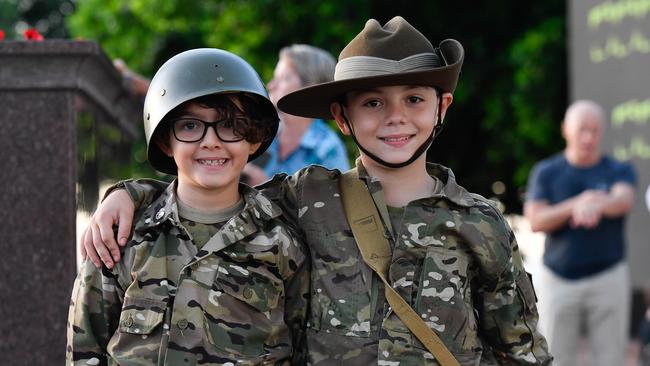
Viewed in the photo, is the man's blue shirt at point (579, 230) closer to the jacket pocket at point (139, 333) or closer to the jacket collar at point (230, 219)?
the jacket collar at point (230, 219)

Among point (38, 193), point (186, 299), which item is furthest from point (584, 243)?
point (186, 299)

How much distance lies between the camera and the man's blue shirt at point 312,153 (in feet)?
20.8

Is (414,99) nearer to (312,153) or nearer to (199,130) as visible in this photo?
(199,130)

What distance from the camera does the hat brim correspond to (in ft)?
13.3

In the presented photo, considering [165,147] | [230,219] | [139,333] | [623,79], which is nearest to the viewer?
[139,333]

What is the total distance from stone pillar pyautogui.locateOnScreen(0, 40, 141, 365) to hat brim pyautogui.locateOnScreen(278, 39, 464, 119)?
1175 mm

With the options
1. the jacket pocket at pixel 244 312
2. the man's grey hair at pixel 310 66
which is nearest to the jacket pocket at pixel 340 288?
the jacket pocket at pixel 244 312

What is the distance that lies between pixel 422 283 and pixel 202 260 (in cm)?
68

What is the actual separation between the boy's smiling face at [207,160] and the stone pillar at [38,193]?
1.16m

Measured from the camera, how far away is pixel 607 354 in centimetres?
940

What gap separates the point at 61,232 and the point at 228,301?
1.40 meters

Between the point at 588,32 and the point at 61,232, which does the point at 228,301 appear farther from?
the point at 588,32

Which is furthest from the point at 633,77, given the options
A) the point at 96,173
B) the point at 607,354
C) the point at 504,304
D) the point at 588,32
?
the point at 504,304

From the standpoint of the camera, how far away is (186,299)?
3904 millimetres
